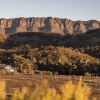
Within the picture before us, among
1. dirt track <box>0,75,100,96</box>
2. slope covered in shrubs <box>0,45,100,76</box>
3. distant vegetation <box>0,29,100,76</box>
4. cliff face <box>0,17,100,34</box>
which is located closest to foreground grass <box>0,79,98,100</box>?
dirt track <box>0,75,100,96</box>

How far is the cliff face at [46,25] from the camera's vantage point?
162 meters

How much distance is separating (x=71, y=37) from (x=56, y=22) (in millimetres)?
85795

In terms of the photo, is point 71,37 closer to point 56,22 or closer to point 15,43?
point 15,43

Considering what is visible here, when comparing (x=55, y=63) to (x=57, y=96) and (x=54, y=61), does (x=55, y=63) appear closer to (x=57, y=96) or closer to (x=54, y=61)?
(x=54, y=61)

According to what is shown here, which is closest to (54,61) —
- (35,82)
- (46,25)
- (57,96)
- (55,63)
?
(55,63)

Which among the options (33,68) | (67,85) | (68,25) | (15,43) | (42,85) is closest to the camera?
(67,85)

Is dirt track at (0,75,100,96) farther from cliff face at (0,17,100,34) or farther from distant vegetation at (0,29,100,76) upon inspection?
cliff face at (0,17,100,34)

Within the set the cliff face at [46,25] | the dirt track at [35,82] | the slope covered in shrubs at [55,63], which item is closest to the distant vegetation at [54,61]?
the slope covered in shrubs at [55,63]

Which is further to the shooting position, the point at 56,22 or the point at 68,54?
the point at 56,22

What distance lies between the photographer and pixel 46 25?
166750mm

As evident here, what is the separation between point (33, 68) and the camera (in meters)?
33.7

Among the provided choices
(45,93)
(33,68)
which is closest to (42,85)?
(45,93)

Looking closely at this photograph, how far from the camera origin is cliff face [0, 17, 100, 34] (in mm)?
161625

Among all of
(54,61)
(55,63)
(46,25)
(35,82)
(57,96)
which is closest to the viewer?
(57,96)
